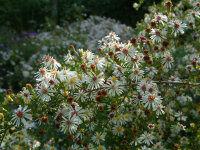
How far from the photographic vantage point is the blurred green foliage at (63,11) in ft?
17.2

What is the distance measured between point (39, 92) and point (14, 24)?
6658 millimetres

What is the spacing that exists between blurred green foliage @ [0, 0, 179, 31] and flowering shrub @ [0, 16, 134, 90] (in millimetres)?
359

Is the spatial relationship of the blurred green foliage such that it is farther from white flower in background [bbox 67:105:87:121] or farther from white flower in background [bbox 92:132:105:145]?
white flower in background [bbox 67:105:87:121]

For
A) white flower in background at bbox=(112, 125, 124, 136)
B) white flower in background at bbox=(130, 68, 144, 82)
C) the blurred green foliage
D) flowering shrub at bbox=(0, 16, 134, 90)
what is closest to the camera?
white flower in background at bbox=(130, 68, 144, 82)

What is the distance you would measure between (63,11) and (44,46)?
2.25m

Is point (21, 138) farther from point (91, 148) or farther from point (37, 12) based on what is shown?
point (37, 12)

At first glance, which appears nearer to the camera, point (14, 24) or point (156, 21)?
point (156, 21)

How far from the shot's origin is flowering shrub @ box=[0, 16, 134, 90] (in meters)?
3.80

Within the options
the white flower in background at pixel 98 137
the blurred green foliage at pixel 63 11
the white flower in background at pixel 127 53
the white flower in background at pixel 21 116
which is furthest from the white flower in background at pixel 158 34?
the blurred green foliage at pixel 63 11

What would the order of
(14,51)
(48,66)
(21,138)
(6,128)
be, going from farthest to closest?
(14,51), (21,138), (48,66), (6,128)

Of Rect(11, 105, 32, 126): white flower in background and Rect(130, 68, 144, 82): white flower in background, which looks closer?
Rect(11, 105, 32, 126): white flower in background

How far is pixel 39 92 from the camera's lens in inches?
55.5

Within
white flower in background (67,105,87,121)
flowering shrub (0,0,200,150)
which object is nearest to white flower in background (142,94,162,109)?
flowering shrub (0,0,200,150)

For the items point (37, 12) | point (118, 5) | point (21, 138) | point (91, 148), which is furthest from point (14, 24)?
point (91, 148)
